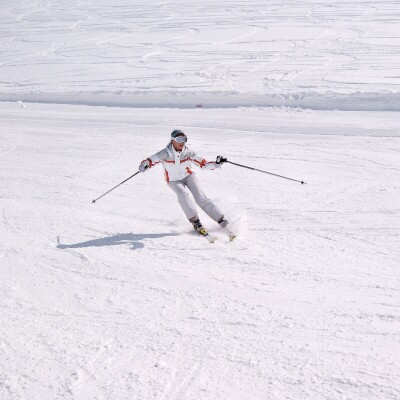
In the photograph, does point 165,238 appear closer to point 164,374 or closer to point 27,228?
point 27,228

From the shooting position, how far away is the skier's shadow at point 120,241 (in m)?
6.26

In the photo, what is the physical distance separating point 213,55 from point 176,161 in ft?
38.9

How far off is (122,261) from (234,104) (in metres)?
7.56

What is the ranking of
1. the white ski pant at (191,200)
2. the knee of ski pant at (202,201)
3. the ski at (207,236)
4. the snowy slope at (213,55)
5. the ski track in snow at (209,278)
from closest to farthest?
the ski track in snow at (209,278)
the ski at (207,236)
the white ski pant at (191,200)
the knee of ski pant at (202,201)
the snowy slope at (213,55)

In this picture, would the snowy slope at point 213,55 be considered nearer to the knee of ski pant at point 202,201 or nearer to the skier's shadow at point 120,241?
the knee of ski pant at point 202,201

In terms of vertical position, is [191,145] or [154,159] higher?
[154,159]

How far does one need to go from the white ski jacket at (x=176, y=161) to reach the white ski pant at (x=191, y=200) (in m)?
0.08

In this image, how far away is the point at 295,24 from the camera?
2208 cm

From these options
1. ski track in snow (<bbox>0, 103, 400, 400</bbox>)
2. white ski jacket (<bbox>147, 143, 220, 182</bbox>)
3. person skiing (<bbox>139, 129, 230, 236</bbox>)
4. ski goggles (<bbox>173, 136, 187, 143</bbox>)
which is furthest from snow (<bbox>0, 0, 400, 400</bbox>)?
ski goggles (<bbox>173, 136, 187, 143</bbox>)

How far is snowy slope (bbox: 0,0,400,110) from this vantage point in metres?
13.1

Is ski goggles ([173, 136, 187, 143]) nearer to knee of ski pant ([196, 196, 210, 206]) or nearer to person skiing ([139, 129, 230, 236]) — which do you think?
person skiing ([139, 129, 230, 236])

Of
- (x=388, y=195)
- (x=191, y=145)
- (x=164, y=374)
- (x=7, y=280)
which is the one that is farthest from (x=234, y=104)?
(x=164, y=374)

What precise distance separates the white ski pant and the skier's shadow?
0.33m

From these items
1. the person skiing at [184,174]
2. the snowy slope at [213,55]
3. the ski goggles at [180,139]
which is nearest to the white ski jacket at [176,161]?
the person skiing at [184,174]
